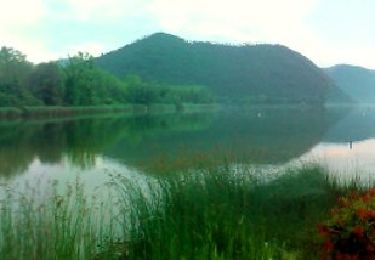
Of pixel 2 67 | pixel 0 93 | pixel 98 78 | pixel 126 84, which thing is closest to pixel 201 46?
pixel 126 84

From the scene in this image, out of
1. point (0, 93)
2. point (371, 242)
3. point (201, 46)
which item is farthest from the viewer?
point (201, 46)

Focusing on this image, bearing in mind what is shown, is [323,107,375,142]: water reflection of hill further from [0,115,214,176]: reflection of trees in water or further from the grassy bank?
the grassy bank

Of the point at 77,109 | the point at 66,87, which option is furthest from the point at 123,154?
the point at 66,87

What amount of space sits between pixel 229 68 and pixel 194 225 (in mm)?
133467

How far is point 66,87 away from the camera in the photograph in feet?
252

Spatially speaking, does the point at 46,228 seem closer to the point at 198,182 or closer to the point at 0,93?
the point at 198,182

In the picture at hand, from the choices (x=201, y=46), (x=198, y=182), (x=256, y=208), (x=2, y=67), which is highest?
(x=201, y=46)

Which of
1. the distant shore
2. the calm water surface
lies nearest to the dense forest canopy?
the distant shore

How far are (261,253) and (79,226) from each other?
2.39m

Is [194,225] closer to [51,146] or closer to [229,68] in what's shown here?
[51,146]

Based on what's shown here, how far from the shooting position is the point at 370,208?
5.59 meters

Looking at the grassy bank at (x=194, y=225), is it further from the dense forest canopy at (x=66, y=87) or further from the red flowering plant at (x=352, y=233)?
the dense forest canopy at (x=66, y=87)

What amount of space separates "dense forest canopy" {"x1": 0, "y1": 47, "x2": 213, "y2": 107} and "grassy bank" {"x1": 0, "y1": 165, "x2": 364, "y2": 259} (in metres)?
53.8

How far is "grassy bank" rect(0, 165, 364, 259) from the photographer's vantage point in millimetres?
5920
